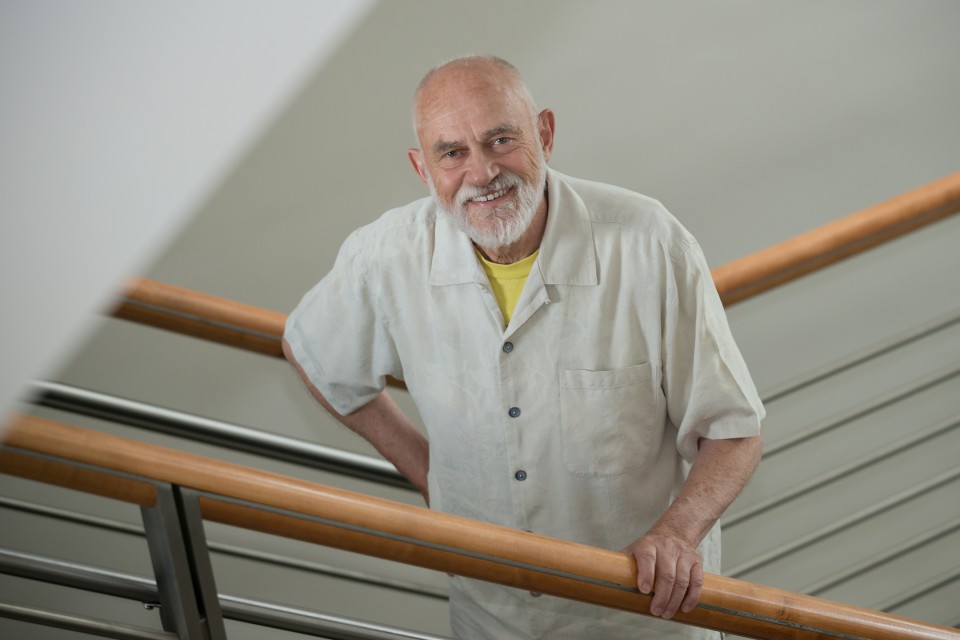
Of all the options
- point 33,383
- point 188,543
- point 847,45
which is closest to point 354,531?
point 188,543

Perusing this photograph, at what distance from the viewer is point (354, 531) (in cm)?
108

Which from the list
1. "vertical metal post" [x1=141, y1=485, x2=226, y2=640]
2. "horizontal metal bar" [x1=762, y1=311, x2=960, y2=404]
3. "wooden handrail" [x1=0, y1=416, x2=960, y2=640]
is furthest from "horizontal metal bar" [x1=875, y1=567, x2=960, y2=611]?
"vertical metal post" [x1=141, y1=485, x2=226, y2=640]

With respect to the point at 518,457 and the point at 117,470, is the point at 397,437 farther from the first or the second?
the point at 117,470

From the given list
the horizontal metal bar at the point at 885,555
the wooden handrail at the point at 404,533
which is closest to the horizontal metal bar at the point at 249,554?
the wooden handrail at the point at 404,533

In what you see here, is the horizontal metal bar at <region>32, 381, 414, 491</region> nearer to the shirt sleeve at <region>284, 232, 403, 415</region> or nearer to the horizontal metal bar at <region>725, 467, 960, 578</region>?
the shirt sleeve at <region>284, 232, 403, 415</region>

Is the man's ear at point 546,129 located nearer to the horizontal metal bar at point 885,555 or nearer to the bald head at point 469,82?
the bald head at point 469,82

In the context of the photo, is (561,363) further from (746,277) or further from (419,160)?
(746,277)

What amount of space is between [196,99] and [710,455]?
3.58 ft

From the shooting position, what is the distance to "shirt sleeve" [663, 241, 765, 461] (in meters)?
1.47

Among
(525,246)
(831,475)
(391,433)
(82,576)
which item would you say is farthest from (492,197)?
(831,475)

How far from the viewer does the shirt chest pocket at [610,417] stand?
154 centimetres

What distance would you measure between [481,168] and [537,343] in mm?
273

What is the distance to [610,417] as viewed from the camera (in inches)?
61.1

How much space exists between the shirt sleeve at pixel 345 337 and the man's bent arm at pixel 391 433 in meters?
0.03
